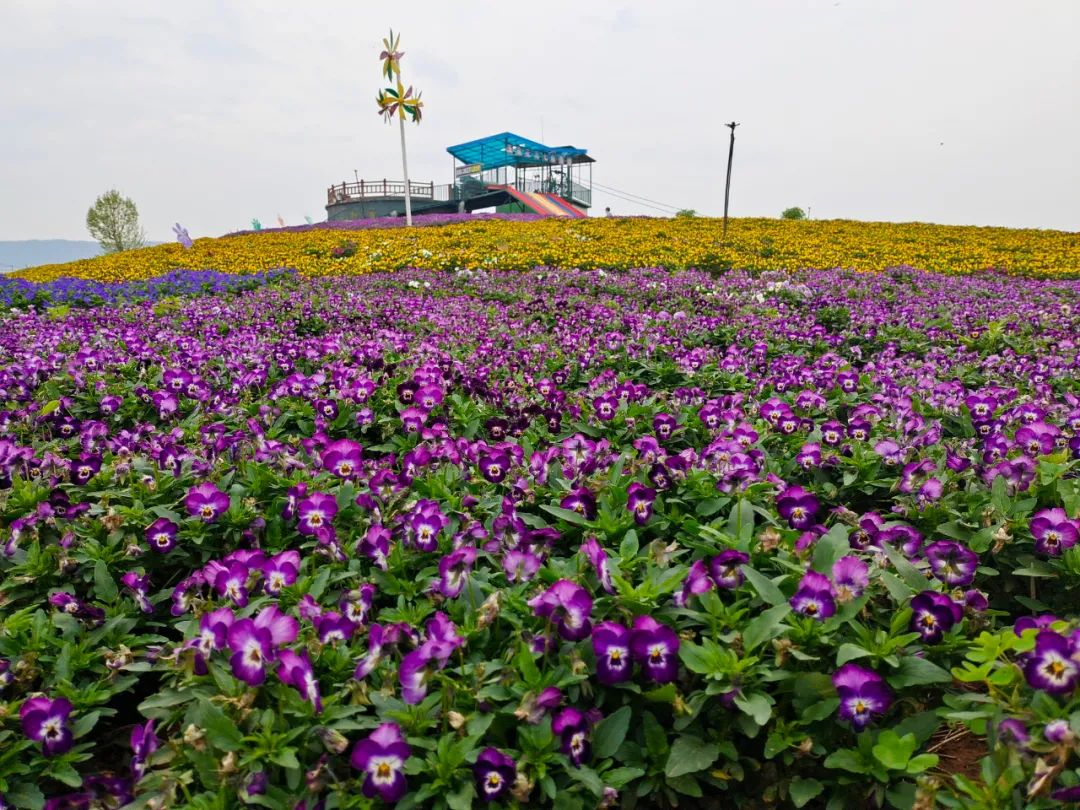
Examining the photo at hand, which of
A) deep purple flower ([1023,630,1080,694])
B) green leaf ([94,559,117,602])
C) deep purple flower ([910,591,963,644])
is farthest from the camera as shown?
green leaf ([94,559,117,602])

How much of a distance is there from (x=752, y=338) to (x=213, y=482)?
5557 mm

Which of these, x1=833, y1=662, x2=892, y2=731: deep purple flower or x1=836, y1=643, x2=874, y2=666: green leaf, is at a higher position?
x1=836, y1=643, x2=874, y2=666: green leaf

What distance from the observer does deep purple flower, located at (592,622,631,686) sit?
194 cm

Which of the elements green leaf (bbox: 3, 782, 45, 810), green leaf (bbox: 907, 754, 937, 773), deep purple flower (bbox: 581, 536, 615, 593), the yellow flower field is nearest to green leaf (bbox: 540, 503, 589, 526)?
deep purple flower (bbox: 581, 536, 615, 593)

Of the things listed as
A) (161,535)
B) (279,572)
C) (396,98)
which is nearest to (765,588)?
(279,572)

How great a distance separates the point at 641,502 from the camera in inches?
110

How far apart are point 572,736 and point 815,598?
88cm

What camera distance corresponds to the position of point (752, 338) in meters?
7.01

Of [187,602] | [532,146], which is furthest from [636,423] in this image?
[532,146]

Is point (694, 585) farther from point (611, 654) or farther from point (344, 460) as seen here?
point (344, 460)

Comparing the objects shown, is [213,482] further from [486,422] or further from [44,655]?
[486,422]

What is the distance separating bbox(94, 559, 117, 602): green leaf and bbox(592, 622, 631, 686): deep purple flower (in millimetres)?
2008

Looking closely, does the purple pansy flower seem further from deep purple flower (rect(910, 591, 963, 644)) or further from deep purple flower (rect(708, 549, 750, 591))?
deep purple flower (rect(910, 591, 963, 644))

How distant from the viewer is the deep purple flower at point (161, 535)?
2.74 m
